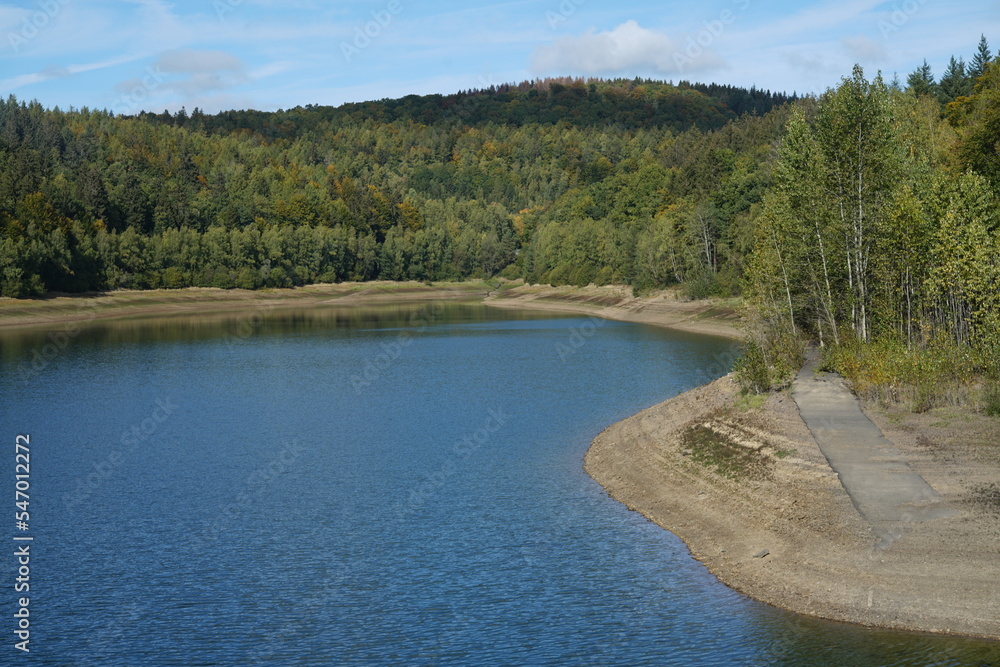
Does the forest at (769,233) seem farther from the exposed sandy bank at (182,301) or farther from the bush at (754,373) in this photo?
the exposed sandy bank at (182,301)

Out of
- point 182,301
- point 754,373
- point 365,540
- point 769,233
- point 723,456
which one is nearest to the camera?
point 365,540

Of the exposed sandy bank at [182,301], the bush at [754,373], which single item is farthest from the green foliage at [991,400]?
the exposed sandy bank at [182,301]

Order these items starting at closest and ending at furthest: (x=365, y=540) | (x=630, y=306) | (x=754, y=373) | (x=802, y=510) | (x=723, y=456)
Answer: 1. (x=802, y=510)
2. (x=365, y=540)
3. (x=723, y=456)
4. (x=754, y=373)
5. (x=630, y=306)

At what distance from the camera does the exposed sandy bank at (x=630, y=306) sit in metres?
96.6

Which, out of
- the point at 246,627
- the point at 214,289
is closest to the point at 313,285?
the point at 214,289

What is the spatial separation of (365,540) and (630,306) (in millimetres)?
104304

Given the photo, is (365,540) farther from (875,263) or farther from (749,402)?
(875,263)

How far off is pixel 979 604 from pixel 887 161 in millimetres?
29026

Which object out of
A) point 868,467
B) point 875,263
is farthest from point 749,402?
point 875,263

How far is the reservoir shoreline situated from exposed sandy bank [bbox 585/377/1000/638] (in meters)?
0.04

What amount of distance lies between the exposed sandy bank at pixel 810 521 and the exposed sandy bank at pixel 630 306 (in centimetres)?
4052

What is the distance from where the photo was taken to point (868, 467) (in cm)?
2564

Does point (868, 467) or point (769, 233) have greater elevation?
point (769, 233)

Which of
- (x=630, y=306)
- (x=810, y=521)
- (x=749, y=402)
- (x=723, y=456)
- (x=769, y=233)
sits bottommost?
(x=630, y=306)
